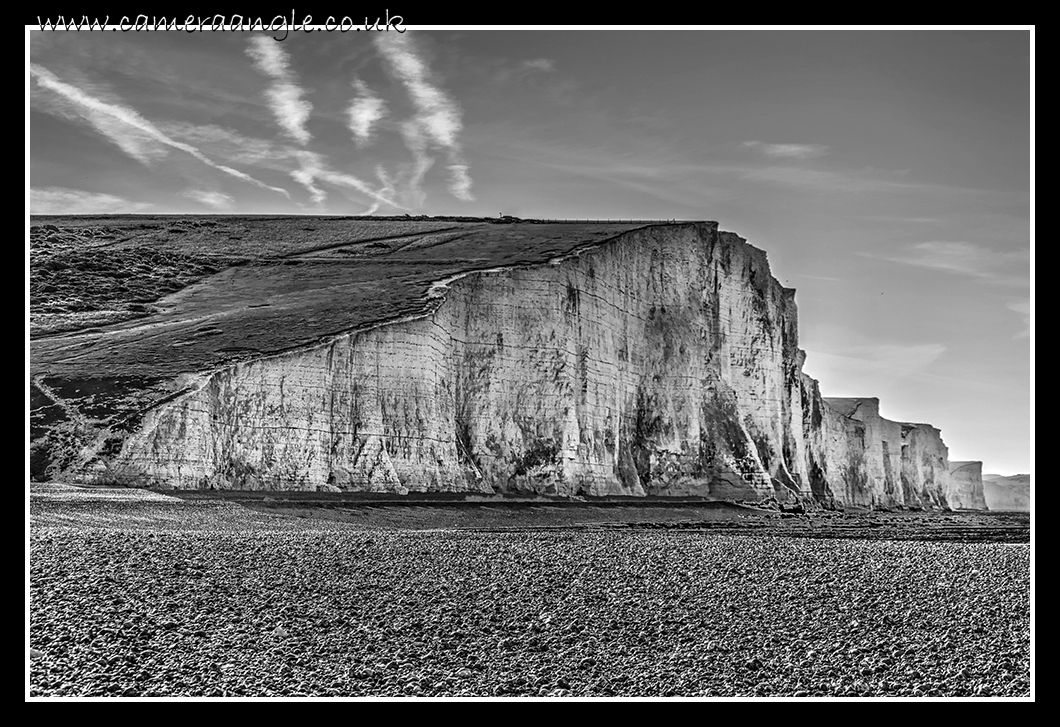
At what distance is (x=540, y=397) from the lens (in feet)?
142

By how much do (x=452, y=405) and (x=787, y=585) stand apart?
81.8ft

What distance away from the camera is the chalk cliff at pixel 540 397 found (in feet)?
106

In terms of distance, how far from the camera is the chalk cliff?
32.4 m

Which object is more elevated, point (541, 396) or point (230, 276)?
point (230, 276)

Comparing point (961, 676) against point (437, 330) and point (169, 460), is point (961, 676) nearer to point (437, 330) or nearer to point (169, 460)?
point (169, 460)

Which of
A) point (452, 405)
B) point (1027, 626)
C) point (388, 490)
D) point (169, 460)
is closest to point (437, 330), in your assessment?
point (452, 405)

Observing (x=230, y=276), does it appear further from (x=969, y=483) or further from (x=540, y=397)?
(x=969, y=483)

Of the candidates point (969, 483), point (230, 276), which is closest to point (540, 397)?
point (230, 276)

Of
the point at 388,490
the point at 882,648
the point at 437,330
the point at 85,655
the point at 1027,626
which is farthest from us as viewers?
the point at 437,330

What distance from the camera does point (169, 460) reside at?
30188mm

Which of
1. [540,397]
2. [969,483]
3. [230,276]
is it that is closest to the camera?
[540,397]

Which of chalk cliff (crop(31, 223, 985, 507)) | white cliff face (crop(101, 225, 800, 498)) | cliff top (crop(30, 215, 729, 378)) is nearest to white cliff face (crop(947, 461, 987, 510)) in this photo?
chalk cliff (crop(31, 223, 985, 507))

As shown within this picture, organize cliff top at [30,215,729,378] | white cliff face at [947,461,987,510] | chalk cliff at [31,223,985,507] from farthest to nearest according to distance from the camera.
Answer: white cliff face at [947,461,987,510] < cliff top at [30,215,729,378] < chalk cliff at [31,223,985,507]

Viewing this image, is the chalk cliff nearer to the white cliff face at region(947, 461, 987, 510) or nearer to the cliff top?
the cliff top
